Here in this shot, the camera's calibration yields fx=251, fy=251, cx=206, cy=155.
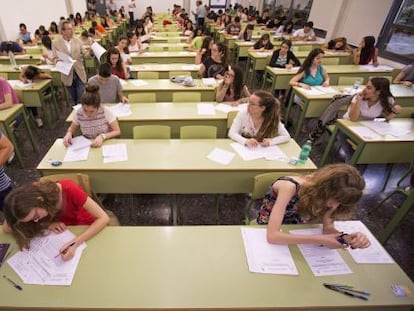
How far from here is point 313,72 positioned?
4.36 m

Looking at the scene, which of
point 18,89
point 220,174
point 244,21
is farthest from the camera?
point 244,21

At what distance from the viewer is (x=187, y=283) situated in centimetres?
133

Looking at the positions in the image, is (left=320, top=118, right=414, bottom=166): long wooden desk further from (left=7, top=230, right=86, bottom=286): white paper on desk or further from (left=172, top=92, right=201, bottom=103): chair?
(left=7, top=230, right=86, bottom=286): white paper on desk

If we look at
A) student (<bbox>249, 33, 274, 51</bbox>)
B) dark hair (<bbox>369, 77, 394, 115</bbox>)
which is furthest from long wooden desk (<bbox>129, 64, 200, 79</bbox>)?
dark hair (<bbox>369, 77, 394, 115</bbox>)

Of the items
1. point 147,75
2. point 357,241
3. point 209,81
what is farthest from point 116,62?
point 357,241

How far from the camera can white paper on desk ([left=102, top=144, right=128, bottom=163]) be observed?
7.81 ft

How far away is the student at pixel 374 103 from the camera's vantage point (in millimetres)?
3115

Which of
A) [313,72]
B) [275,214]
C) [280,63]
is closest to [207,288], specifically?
[275,214]

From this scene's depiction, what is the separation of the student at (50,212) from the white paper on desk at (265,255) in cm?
94

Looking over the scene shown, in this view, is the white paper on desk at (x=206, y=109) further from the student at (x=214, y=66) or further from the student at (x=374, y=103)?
the student at (x=374, y=103)

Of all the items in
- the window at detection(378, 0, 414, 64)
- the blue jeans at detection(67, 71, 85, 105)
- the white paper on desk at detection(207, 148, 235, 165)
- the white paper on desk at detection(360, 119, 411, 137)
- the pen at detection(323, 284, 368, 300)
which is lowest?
the blue jeans at detection(67, 71, 85, 105)

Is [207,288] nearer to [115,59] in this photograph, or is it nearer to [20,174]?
[20,174]

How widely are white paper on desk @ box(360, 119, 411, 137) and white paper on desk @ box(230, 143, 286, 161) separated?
142cm

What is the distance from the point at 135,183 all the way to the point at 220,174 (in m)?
0.81
